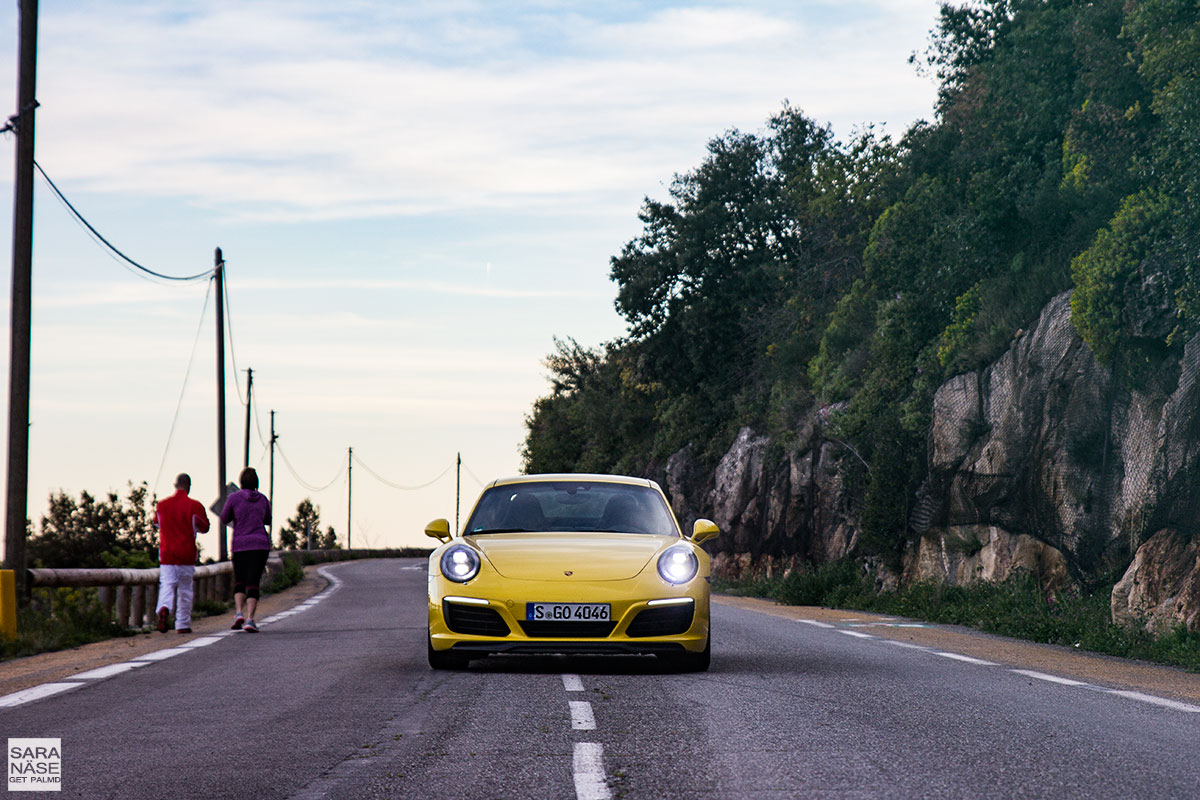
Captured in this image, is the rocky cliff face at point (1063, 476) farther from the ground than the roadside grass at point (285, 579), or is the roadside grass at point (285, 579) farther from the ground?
the rocky cliff face at point (1063, 476)

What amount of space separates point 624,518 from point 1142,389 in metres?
11.7

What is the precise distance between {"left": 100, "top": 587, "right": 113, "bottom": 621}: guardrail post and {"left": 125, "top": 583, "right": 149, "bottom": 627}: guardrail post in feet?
1.94

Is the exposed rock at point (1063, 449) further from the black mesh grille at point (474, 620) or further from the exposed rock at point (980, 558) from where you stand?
the black mesh grille at point (474, 620)

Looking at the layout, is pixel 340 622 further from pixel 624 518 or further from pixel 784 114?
pixel 784 114

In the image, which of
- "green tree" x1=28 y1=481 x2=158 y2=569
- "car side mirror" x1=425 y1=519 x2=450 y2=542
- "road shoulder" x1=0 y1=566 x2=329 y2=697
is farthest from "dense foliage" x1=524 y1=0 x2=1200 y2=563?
"green tree" x1=28 y1=481 x2=158 y2=569

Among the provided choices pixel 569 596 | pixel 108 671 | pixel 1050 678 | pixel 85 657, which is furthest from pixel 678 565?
pixel 85 657

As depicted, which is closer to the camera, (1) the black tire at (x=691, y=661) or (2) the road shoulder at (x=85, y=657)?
(1) the black tire at (x=691, y=661)

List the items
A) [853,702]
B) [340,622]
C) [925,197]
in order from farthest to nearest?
[925,197], [340,622], [853,702]

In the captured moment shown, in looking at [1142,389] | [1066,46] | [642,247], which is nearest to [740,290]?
[642,247]

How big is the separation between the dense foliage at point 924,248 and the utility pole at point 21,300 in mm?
15064

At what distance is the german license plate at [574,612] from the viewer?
1015 cm

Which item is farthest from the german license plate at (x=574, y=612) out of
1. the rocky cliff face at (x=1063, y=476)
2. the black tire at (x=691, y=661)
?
the rocky cliff face at (x=1063, y=476)

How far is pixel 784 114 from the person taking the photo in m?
56.4

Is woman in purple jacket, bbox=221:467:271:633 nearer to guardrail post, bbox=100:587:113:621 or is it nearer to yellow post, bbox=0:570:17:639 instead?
guardrail post, bbox=100:587:113:621
